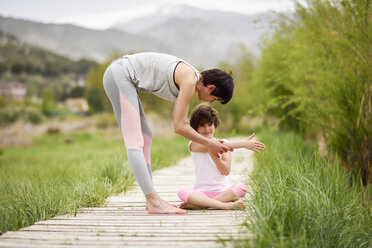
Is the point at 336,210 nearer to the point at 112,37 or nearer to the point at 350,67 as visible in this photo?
the point at 350,67

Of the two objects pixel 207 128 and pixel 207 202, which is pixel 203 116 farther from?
pixel 207 202

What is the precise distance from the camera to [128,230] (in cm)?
187

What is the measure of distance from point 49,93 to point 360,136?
43.0m

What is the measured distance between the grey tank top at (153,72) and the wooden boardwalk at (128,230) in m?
0.92

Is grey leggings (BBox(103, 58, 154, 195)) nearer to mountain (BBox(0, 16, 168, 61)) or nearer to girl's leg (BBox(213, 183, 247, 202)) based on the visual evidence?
girl's leg (BBox(213, 183, 247, 202))

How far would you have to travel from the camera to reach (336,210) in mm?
1987

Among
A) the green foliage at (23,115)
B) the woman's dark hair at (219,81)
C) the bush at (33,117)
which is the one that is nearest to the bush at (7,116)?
the green foliage at (23,115)

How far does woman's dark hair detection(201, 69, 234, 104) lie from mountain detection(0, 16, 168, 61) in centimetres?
8966

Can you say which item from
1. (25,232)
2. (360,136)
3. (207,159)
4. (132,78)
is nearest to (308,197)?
(207,159)

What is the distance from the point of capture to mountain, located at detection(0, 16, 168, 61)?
97.4m

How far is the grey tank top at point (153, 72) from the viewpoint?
237 centimetres

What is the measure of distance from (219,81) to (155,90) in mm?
494

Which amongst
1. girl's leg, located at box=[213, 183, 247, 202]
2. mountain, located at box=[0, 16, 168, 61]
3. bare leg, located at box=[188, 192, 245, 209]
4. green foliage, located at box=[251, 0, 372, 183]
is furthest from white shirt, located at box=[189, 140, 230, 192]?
mountain, located at box=[0, 16, 168, 61]

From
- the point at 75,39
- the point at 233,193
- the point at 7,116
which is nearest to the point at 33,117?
the point at 7,116
